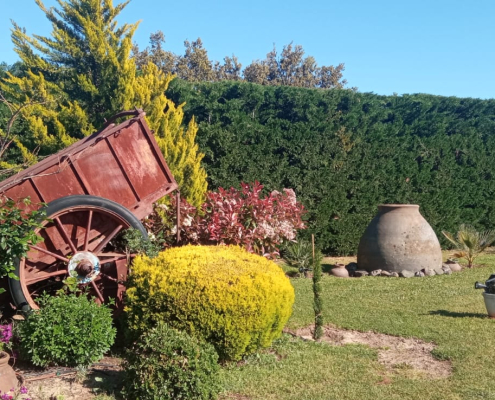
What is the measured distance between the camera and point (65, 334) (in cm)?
451

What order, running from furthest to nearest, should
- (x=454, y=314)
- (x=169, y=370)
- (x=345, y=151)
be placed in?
(x=345, y=151) < (x=454, y=314) < (x=169, y=370)

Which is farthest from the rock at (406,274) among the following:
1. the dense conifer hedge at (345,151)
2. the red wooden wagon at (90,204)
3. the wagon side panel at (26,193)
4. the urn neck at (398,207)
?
the wagon side panel at (26,193)

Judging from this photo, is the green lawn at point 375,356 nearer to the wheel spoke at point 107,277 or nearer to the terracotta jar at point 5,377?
the wheel spoke at point 107,277

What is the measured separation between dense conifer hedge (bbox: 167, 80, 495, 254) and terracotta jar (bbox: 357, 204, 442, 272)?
2.01 meters

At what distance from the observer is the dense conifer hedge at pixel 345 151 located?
12.4 metres

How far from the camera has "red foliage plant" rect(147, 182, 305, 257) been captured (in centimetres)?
653

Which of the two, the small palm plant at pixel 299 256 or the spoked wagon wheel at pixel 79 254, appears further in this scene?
the small palm plant at pixel 299 256

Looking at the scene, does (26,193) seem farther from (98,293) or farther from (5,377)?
(5,377)

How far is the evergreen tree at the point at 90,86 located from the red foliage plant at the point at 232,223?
439cm

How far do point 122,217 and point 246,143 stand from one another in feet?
24.7

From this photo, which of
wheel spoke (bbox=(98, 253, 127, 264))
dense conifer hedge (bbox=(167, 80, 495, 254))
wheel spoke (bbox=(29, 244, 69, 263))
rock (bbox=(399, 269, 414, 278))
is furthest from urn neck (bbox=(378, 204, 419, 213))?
wheel spoke (bbox=(29, 244, 69, 263))

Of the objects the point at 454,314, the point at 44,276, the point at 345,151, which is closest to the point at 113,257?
the point at 44,276

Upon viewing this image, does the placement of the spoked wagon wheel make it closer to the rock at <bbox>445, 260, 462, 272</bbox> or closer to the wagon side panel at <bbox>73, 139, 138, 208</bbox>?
the wagon side panel at <bbox>73, 139, 138, 208</bbox>

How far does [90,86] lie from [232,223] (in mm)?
7643
